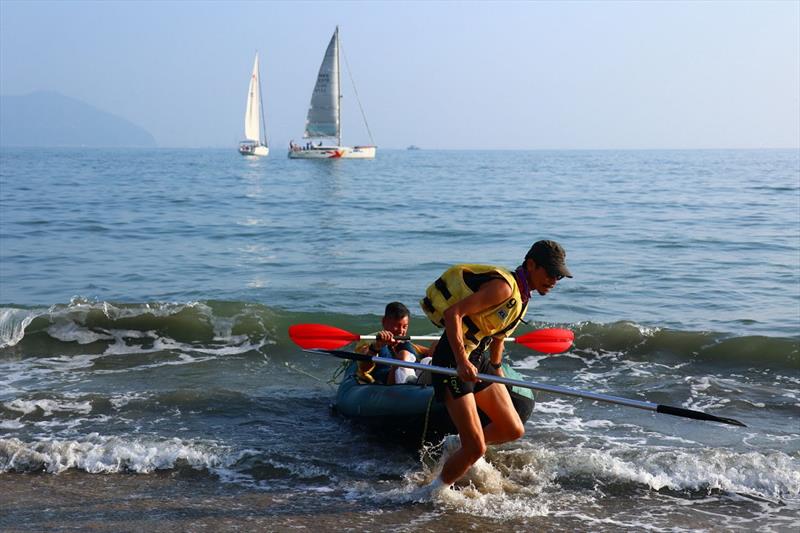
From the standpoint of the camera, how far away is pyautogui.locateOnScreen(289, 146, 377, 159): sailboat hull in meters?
62.2

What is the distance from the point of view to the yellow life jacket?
4406 mm

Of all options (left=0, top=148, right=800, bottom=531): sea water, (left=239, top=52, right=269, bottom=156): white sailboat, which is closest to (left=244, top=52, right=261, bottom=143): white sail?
(left=239, top=52, right=269, bottom=156): white sailboat

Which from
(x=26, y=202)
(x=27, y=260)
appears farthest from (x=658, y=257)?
(x=26, y=202)

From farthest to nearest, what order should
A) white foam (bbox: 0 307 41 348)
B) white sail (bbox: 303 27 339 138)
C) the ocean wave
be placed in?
white sail (bbox: 303 27 339 138) → white foam (bbox: 0 307 41 348) → the ocean wave

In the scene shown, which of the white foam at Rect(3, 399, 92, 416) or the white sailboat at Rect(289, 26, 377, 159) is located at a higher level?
the white sailboat at Rect(289, 26, 377, 159)

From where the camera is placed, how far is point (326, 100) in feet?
197

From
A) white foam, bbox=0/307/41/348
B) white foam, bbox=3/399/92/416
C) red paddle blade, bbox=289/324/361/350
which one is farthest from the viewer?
white foam, bbox=0/307/41/348

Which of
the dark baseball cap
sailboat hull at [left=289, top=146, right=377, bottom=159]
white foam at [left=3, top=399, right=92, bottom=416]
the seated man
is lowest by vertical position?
white foam at [left=3, top=399, right=92, bottom=416]

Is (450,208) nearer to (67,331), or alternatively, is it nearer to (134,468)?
(67,331)

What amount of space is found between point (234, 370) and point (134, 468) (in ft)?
9.97

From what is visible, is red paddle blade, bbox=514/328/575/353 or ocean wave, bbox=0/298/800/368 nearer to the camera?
red paddle blade, bbox=514/328/575/353

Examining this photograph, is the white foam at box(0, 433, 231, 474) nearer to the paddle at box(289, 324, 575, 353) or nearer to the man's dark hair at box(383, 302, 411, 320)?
the paddle at box(289, 324, 575, 353)

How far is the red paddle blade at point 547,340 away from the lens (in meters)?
6.00

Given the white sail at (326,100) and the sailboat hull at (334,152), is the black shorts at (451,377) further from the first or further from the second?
the sailboat hull at (334,152)
